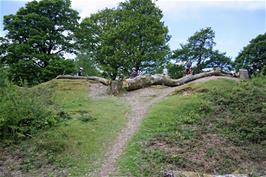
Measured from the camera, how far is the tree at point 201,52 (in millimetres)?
41469

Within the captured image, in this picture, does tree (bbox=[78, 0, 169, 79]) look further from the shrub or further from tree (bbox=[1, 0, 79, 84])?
the shrub

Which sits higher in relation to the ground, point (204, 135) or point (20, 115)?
point (20, 115)

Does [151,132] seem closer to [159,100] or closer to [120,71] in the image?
[159,100]

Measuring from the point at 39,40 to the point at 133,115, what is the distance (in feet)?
55.5

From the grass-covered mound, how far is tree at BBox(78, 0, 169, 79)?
11.6 m

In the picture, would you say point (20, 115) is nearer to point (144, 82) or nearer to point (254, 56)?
point (144, 82)

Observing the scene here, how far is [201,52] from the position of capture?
136ft

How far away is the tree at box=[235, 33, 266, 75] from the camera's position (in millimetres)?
Result: 37347

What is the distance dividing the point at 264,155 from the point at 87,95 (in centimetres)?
1409

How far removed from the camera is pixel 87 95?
81.7 feet

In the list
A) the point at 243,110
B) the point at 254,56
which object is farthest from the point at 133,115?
the point at 254,56

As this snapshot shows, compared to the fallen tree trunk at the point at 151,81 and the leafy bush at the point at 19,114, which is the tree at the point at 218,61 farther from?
the leafy bush at the point at 19,114

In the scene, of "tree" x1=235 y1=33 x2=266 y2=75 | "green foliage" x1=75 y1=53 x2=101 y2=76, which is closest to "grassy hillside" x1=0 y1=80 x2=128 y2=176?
"green foliage" x1=75 y1=53 x2=101 y2=76

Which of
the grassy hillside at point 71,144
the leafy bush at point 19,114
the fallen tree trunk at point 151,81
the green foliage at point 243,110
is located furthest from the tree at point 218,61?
the leafy bush at point 19,114
